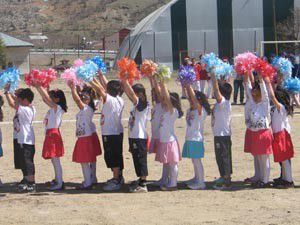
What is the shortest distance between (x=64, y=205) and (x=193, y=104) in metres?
2.26

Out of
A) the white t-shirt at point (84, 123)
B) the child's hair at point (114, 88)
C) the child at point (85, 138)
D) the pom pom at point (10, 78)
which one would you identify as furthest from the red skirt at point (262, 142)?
the pom pom at point (10, 78)

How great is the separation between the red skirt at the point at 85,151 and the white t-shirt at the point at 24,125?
668 millimetres

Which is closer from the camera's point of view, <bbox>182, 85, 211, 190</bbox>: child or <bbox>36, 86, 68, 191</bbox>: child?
<bbox>182, 85, 211, 190</bbox>: child

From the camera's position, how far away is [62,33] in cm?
8844

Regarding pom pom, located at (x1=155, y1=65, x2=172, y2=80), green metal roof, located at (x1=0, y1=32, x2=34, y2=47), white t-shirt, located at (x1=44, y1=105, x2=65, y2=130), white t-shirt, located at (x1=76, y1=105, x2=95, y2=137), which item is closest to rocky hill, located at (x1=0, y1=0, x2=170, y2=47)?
green metal roof, located at (x1=0, y1=32, x2=34, y2=47)

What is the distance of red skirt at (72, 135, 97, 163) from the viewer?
9031 mm

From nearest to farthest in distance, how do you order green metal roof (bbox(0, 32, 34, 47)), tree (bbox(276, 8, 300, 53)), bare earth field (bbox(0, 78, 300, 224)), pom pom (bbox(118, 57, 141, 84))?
1. bare earth field (bbox(0, 78, 300, 224))
2. pom pom (bbox(118, 57, 141, 84))
3. tree (bbox(276, 8, 300, 53))
4. green metal roof (bbox(0, 32, 34, 47))

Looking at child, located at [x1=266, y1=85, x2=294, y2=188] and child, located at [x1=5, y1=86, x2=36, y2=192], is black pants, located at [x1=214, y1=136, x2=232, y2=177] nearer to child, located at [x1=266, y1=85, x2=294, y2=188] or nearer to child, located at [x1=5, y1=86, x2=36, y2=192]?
child, located at [x1=266, y1=85, x2=294, y2=188]

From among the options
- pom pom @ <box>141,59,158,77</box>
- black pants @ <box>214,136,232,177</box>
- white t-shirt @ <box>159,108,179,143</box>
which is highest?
pom pom @ <box>141,59,158,77</box>

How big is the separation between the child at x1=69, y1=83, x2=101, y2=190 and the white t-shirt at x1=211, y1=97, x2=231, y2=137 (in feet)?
5.68

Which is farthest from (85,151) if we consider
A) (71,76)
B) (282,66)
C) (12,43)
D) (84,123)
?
(12,43)

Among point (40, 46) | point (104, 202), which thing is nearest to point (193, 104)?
point (104, 202)

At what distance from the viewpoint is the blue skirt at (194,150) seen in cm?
893

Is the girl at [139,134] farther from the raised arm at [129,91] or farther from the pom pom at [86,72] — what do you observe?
the pom pom at [86,72]
